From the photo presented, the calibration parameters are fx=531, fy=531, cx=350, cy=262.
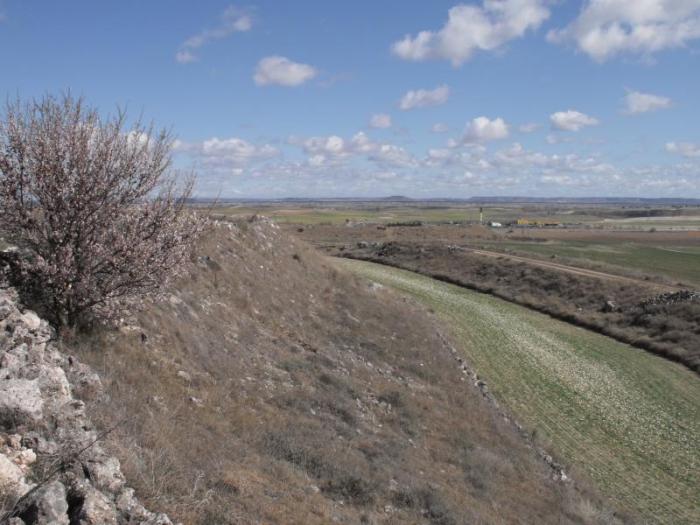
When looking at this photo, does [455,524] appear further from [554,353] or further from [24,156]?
[554,353]

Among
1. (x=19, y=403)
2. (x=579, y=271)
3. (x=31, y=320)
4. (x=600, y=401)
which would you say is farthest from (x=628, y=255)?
(x=19, y=403)

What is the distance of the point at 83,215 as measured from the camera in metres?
11.5

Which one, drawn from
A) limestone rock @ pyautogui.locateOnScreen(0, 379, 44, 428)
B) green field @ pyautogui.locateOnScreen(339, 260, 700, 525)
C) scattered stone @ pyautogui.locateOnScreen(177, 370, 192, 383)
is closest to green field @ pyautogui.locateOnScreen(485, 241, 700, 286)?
green field @ pyautogui.locateOnScreen(339, 260, 700, 525)

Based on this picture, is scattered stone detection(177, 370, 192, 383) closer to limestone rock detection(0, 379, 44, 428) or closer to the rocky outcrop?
the rocky outcrop

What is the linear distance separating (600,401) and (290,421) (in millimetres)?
23249

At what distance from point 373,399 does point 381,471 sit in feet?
22.2

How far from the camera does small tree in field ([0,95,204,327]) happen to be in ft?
36.6

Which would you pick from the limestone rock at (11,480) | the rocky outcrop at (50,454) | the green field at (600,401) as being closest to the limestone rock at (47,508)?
the rocky outcrop at (50,454)

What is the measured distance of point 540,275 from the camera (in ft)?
215

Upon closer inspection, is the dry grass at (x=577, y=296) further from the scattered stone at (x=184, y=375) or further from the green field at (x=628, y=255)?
the scattered stone at (x=184, y=375)

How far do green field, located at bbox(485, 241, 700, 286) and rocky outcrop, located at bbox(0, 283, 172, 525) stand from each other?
67.6m

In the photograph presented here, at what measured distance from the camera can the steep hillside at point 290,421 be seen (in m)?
9.73

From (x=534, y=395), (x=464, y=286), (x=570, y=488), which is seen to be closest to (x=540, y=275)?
(x=464, y=286)

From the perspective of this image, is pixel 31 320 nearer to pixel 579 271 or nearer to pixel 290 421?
pixel 290 421
